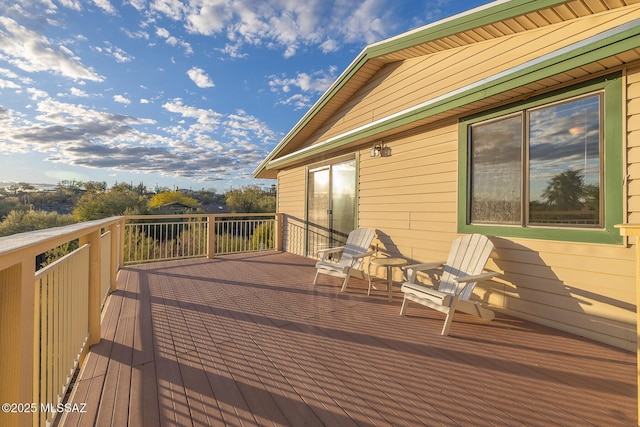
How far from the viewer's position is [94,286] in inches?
97.8

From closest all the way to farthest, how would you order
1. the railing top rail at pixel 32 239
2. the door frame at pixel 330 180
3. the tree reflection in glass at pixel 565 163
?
the railing top rail at pixel 32 239 → the tree reflection in glass at pixel 565 163 → the door frame at pixel 330 180

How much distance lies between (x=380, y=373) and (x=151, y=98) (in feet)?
46.0

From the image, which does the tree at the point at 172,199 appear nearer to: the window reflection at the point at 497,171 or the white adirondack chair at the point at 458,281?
the white adirondack chair at the point at 458,281

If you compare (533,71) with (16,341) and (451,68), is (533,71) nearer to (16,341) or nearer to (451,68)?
(451,68)

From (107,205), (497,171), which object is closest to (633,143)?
(497,171)

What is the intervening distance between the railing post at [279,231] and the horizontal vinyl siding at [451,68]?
9.60 feet

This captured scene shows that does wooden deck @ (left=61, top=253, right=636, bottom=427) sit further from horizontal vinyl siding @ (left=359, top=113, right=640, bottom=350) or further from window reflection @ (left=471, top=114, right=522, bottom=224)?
window reflection @ (left=471, top=114, right=522, bottom=224)

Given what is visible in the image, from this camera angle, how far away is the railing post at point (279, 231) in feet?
25.7

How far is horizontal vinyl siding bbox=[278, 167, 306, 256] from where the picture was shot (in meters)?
7.25

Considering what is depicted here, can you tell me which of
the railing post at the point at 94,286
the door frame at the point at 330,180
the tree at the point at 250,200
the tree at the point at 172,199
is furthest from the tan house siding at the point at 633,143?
the tree at the point at 172,199

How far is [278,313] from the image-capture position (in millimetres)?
3281

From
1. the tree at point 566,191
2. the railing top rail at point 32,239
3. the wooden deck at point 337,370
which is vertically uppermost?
the tree at point 566,191

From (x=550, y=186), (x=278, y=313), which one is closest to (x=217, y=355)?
(x=278, y=313)

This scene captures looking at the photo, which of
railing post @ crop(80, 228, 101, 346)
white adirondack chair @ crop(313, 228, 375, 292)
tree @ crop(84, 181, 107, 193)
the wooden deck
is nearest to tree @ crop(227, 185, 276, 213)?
tree @ crop(84, 181, 107, 193)
